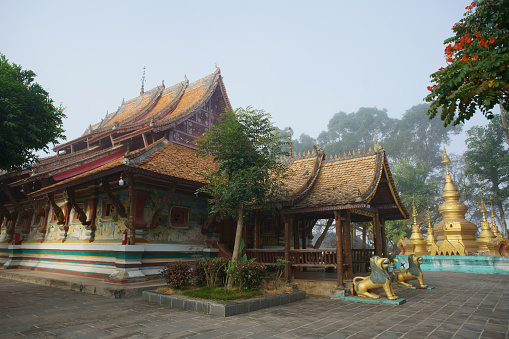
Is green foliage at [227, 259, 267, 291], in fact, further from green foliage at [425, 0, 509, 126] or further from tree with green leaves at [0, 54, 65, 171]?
tree with green leaves at [0, 54, 65, 171]

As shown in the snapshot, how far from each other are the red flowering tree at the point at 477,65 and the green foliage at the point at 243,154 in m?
4.88

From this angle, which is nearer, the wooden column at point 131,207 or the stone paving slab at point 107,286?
the stone paving slab at point 107,286

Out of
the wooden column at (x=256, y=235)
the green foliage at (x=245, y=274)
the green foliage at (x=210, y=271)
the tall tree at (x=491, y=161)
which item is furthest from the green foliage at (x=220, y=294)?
the tall tree at (x=491, y=161)

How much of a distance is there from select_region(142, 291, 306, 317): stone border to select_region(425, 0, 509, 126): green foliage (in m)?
5.18

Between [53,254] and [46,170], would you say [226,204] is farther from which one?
[53,254]

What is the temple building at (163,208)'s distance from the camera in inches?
386

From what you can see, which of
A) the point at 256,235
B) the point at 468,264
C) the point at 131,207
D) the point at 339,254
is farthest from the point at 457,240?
the point at 131,207

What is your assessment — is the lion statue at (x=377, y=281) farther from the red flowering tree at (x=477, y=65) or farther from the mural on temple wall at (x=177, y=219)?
the mural on temple wall at (x=177, y=219)

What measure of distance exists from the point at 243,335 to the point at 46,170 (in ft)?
35.0

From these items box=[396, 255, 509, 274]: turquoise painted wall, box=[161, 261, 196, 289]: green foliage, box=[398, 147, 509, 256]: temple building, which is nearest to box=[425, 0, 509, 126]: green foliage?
box=[161, 261, 196, 289]: green foliage

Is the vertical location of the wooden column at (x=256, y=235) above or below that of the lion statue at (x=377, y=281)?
above

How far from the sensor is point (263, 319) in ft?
20.6

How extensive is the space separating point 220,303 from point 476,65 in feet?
19.6

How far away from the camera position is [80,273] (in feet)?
40.0
